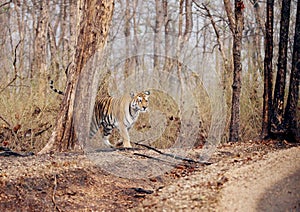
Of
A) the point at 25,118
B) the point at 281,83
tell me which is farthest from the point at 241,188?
the point at 25,118

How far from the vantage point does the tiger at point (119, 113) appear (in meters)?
6.92

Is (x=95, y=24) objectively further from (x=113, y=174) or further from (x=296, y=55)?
(x=296, y=55)

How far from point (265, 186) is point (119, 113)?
3.05m

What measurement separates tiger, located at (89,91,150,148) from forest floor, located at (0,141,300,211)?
126 centimetres

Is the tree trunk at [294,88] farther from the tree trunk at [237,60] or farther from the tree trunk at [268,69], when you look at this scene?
the tree trunk at [237,60]

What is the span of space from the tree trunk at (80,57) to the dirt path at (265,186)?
2.28 meters

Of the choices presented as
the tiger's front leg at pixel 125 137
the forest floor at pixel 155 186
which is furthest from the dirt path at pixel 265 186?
the tiger's front leg at pixel 125 137

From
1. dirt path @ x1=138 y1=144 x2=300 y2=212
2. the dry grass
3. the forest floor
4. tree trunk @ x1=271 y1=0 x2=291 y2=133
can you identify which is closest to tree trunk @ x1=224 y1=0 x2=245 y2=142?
tree trunk @ x1=271 y1=0 x2=291 y2=133

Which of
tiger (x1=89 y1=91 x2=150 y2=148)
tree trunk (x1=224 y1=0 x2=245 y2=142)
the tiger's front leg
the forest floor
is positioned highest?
tree trunk (x1=224 y1=0 x2=245 y2=142)

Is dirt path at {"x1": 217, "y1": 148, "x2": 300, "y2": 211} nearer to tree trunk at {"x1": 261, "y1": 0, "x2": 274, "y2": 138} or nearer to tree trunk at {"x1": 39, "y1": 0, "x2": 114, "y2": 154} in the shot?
tree trunk at {"x1": 261, "y1": 0, "x2": 274, "y2": 138}

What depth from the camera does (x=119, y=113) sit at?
699 cm

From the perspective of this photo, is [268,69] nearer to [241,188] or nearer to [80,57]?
[80,57]

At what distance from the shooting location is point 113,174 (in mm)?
5496

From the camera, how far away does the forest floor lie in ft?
13.7
